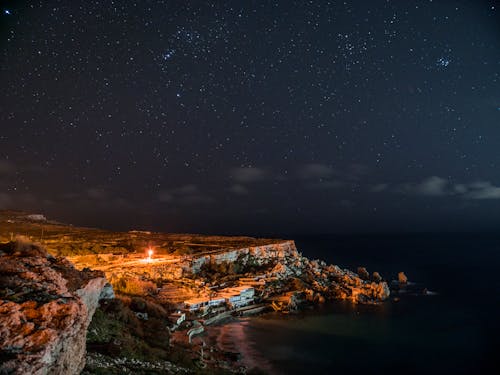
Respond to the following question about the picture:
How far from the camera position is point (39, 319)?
284 inches

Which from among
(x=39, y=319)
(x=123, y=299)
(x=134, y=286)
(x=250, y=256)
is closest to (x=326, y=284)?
(x=250, y=256)

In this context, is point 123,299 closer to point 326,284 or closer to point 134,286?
point 134,286

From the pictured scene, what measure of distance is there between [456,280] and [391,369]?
36.9 m

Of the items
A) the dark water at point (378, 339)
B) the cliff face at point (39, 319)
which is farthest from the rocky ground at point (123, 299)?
the dark water at point (378, 339)

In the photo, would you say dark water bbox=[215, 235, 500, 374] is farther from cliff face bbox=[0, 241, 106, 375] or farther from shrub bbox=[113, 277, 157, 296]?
cliff face bbox=[0, 241, 106, 375]

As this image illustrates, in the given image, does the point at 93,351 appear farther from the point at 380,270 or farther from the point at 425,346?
the point at 380,270

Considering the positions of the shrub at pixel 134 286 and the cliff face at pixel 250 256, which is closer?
the shrub at pixel 134 286

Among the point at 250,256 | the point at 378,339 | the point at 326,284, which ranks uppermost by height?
the point at 250,256

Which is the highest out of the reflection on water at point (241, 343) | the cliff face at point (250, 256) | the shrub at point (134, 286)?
the cliff face at point (250, 256)

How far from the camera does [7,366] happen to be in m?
5.91

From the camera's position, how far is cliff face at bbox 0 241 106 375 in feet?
20.7

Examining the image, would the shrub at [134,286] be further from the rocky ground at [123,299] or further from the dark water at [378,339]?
the dark water at [378,339]

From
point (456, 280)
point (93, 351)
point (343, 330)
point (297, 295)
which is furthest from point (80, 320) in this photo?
point (456, 280)

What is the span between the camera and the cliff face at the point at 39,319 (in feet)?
20.7
